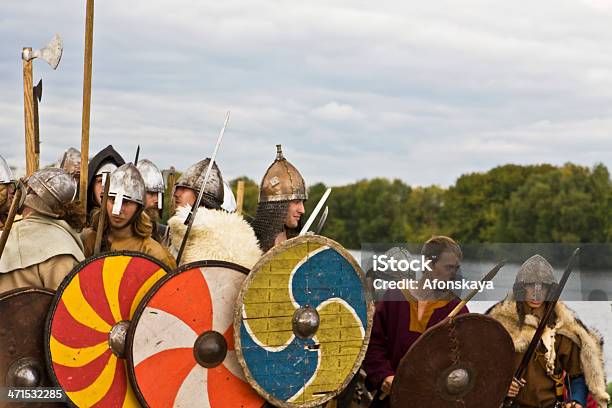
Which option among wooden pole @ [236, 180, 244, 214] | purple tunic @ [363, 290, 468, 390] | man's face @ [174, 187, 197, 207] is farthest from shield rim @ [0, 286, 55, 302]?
wooden pole @ [236, 180, 244, 214]

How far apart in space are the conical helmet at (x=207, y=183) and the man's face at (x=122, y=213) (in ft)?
4.76

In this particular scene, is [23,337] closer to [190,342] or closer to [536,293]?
[190,342]

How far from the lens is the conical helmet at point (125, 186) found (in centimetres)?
521

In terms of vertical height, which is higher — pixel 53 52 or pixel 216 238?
pixel 53 52

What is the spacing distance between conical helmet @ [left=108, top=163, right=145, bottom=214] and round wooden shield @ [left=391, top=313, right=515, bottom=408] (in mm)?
1616

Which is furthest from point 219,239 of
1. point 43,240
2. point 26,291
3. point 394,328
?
point 394,328

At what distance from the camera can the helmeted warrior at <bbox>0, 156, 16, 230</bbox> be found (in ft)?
20.9

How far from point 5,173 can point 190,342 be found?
2264 millimetres

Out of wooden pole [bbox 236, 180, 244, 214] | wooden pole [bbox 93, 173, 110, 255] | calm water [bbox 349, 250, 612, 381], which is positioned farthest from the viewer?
wooden pole [bbox 236, 180, 244, 214]

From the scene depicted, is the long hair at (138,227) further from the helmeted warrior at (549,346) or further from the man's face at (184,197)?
the helmeted warrior at (549,346)

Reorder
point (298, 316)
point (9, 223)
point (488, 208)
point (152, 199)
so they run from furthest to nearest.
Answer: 1. point (488, 208)
2. point (152, 199)
3. point (298, 316)
4. point (9, 223)

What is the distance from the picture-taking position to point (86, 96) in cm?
586

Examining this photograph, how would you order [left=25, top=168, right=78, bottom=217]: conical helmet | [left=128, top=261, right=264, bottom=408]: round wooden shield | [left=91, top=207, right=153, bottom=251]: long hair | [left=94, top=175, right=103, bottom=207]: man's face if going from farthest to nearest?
[left=94, top=175, right=103, bottom=207]: man's face → [left=91, top=207, right=153, bottom=251]: long hair → [left=25, top=168, right=78, bottom=217]: conical helmet → [left=128, top=261, right=264, bottom=408]: round wooden shield

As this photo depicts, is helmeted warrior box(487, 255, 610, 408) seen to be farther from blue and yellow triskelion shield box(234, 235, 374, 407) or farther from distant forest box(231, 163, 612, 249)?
distant forest box(231, 163, 612, 249)
